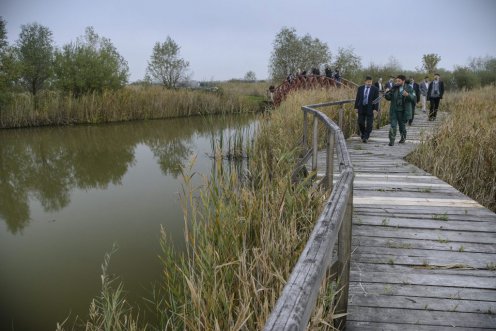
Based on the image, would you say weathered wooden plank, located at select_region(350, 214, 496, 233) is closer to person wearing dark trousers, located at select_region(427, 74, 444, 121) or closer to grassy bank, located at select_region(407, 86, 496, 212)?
grassy bank, located at select_region(407, 86, 496, 212)

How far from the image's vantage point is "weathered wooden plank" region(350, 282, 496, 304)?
2.22m

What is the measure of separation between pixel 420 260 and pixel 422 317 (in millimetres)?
731

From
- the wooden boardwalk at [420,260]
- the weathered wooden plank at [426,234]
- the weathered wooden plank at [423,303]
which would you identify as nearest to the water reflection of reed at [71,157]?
the wooden boardwalk at [420,260]

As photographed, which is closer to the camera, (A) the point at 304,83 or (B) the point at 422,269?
(B) the point at 422,269

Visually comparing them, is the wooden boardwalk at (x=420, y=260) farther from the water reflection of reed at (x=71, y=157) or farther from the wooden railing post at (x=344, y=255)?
the water reflection of reed at (x=71, y=157)

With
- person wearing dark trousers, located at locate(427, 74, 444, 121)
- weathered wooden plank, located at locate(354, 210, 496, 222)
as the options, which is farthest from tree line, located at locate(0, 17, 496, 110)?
weathered wooden plank, located at locate(354, 210, 496, 222)

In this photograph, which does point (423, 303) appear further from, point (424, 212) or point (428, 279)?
point (424, 212)

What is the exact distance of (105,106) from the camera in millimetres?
17656

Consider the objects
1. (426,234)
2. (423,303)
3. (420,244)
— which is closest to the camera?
(423,303)

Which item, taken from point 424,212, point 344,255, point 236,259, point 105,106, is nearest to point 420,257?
point 424,212

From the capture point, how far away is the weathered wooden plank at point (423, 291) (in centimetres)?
222

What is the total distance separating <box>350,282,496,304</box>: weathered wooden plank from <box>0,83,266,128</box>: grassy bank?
505 inches

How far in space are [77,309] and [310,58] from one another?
121ft

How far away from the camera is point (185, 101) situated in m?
20.7
